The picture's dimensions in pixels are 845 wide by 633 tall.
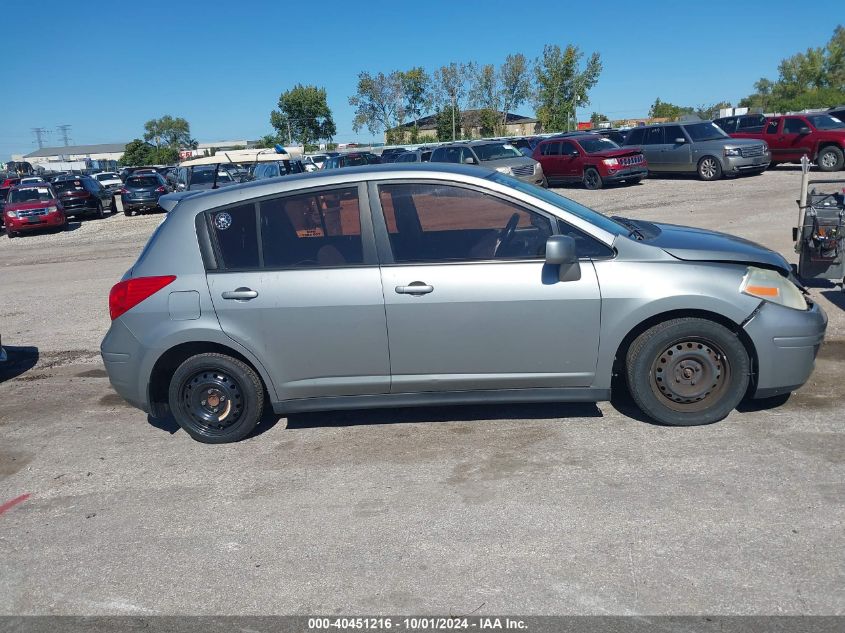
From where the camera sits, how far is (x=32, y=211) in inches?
950

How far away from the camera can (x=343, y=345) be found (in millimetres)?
4980

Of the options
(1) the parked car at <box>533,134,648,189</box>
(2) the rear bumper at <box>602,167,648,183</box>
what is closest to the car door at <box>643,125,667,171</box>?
(1) the parked car at <box>533,134,648,189</box>

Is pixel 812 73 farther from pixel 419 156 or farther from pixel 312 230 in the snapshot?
pixel 312 230

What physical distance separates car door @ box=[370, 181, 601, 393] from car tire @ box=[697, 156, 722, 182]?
19411mm

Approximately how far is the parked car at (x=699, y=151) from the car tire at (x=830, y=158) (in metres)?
1.45

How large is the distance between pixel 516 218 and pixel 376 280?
3.33ft

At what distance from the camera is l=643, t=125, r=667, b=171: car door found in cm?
2405

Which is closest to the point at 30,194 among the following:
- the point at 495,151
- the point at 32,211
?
the point at 32,211

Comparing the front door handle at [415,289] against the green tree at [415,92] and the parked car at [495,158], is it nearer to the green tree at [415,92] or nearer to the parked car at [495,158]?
the parked car at [495,158]

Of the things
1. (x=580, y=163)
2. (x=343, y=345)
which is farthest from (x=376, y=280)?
(x=580, y=163)

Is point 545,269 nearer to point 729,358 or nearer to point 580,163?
point 729,358

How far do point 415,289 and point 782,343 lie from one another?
7.76 ft

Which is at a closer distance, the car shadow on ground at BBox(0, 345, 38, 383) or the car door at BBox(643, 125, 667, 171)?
the car shadow on ground at BBox(0, 345, 38, 383)

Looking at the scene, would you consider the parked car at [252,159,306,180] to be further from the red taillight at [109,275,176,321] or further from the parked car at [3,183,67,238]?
the red taillight at [109,275,176,321]
